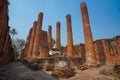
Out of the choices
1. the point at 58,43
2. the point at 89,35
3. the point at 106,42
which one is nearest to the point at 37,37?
the point at 58,43

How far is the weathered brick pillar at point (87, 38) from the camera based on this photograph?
561 inches

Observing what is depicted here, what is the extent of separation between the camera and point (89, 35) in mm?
15086

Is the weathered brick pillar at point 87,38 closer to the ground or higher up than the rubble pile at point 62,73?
higher up

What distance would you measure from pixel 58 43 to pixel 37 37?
260 inches

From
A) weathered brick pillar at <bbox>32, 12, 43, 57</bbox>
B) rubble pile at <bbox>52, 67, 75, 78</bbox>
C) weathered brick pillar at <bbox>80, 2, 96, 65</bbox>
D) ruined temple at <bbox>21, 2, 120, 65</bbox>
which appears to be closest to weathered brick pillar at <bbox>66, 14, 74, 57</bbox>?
ruined temple at <bbox>21, 2, 120, 65</bbox>

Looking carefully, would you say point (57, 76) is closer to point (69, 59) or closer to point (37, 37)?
point (69, 59)

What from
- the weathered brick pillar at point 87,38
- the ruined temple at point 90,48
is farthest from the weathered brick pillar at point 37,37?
the weathered brick pillar at point 87,38

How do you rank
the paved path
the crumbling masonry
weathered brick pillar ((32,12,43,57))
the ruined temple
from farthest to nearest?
1. weathered brick pillar ((32,12,43,57))
2. the ruined temple
3. the paved path
4. the crumbling masonry

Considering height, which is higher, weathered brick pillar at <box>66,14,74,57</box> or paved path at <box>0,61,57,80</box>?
weathered brick pillar at <box>66,14,74,57</box>

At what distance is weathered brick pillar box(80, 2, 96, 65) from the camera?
14.2 metres

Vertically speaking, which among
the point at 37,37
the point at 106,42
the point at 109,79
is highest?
the point at 37,37

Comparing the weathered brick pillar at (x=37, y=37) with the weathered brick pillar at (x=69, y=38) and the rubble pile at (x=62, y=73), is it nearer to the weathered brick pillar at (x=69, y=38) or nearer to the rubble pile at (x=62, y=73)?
the weathered brick pillar at (x=69, y=38)

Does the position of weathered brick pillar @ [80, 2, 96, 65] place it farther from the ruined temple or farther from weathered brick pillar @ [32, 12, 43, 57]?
weathered brick pillar @ [32, 12, 43, 57]

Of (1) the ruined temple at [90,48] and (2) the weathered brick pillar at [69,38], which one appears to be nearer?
(1) the ruined temple at [90,48]
